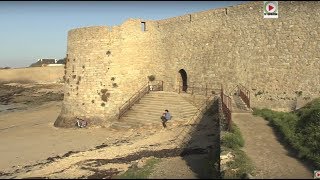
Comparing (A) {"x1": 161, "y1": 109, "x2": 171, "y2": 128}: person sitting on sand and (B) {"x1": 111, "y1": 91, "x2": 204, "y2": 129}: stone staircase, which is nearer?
(A) {"x1": 161, "y1": 109, "x2": 171, "y2": 128}: person sitting on sand

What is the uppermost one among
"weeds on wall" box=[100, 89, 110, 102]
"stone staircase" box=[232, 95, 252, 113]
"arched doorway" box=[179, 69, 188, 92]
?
"arched doorway" box=[179, 69, 188, 92]

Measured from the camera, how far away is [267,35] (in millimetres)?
21172

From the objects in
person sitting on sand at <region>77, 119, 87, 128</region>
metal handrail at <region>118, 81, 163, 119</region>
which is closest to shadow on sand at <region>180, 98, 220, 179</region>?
metal handrail at <region>118, 81, 163, 119</region>

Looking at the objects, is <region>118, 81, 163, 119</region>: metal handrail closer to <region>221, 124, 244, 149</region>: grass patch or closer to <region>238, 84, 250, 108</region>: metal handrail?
<region>238, 84, 250, 108</region>: metal handrail

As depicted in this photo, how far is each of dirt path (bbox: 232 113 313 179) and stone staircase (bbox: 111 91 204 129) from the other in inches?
223

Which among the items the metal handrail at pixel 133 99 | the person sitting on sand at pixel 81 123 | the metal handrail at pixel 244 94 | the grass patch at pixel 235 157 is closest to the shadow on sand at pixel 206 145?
the grass patch at pixel 235 157

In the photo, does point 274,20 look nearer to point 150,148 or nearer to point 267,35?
point 267,35

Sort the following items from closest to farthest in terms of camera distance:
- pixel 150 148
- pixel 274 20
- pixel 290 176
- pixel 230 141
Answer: pixel 290 176
pixel 230 141
pixel 150 148
pixel 274 20

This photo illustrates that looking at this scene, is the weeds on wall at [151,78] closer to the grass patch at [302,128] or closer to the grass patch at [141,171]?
the grass patch at [302,128]

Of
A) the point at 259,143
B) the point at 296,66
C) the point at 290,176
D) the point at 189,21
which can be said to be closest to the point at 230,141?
the point at 259,143

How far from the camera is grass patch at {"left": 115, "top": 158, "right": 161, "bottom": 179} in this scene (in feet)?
38.7

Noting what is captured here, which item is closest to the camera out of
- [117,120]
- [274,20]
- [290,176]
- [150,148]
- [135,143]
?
[290,176]

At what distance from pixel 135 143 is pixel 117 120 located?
552 cm

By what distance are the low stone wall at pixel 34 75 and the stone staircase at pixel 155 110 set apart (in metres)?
53.1
